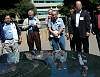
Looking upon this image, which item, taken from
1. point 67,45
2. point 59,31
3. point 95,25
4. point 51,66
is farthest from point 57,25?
point 51,66

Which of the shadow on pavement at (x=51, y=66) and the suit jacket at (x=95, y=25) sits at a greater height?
the suit jacket at (x=95, y=25)

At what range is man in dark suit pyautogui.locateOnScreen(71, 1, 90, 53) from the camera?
936 centimetres

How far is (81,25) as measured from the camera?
9.39 metres

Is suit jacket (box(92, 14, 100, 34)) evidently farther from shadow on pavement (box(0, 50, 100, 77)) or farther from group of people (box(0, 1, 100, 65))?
shadow on pavement (box(0, 50, 100, 77))

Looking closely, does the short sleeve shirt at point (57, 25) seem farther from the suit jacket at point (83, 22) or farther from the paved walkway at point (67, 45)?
the paved walkway at point (67, 45)

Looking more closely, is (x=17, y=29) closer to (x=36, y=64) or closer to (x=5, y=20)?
(x=5, y=20)

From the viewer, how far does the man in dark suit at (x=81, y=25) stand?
936cm

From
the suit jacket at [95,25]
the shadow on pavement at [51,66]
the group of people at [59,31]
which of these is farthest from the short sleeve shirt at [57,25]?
the shadow on pavement at [51,66]

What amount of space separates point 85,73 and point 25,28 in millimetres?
6944

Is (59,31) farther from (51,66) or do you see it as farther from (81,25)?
(51,66)

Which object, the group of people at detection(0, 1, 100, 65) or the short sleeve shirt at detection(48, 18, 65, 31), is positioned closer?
the group of people at detection(0, 1, 100, 65)

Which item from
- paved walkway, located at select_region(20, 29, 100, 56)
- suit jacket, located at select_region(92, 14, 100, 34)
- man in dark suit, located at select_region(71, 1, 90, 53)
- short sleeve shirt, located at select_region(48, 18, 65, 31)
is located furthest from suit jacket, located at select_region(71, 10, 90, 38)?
paved walkway, located at select_region(20, 29, 100, 56)

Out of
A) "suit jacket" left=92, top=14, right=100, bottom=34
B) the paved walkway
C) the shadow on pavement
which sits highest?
→ "suit jacket" left=92, top=14, right=100, bottom=34

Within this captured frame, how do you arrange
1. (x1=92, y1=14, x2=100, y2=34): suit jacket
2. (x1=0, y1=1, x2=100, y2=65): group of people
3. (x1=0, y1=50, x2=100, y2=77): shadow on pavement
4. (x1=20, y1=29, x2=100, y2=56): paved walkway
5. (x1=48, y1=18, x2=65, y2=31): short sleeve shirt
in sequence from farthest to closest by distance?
(x1=20, y1=29, x2=100, y2=56): paved walkway → (x1=92, y1=14, x2=100, y2=34): suit jacket → (x1=48, y1=18, x2=65, y2=31): short sleeve shirt → (x1=0, y1=1, x2=100, y2=65): group of people → (x1=0, y1=50, x2=100, y2=77): shadow on pavement
